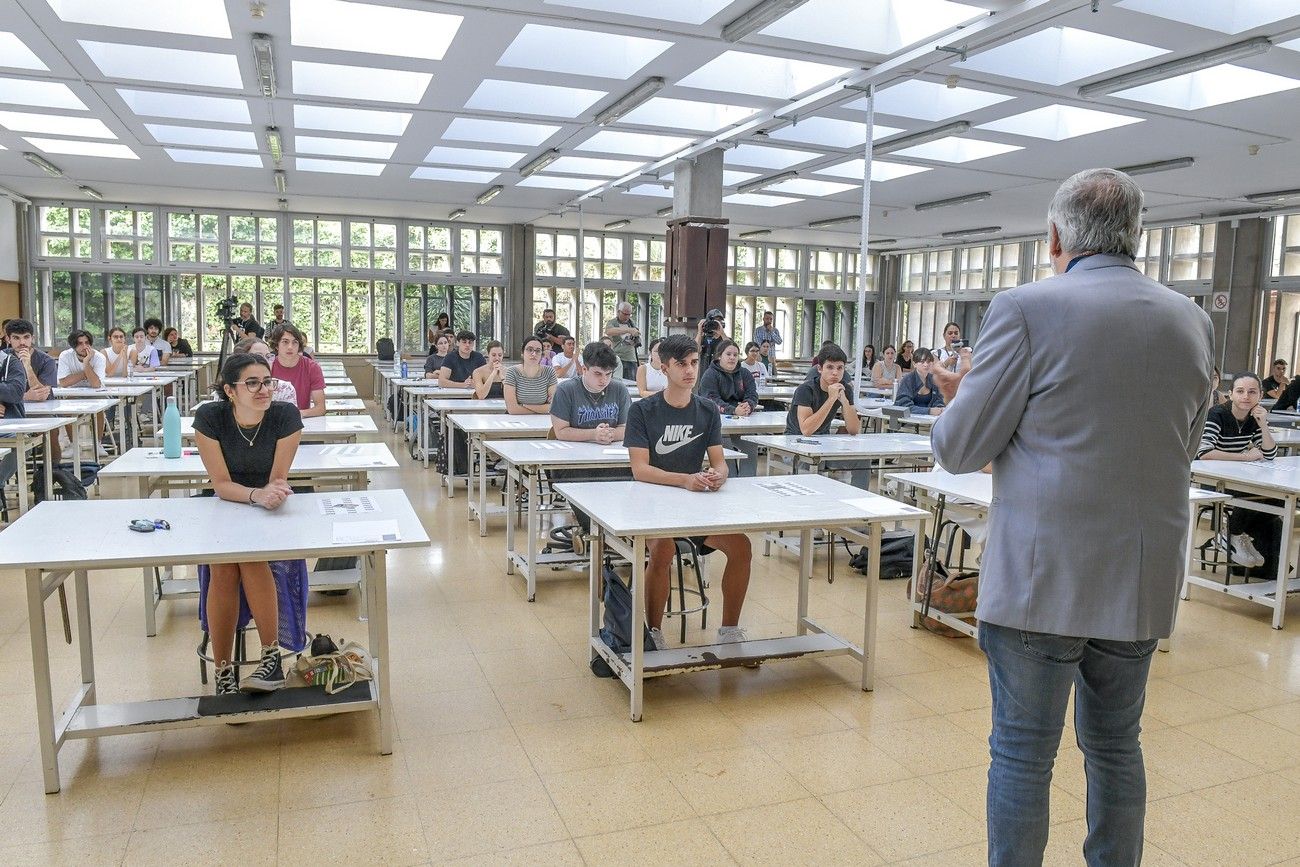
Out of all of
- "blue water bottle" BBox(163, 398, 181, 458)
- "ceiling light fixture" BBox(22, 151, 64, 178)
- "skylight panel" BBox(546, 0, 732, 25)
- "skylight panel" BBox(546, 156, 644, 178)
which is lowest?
"blue water bottle" BBox(163, 398, 181, 458)

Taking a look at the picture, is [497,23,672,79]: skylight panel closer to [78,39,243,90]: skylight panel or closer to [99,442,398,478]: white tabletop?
[78,39,243,90]: skylight panel

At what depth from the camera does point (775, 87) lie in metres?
7.22

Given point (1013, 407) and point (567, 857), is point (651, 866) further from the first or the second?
point (1013, 407)

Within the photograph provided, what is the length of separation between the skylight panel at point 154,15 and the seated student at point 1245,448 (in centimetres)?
647

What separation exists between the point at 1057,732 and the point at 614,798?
129 cm

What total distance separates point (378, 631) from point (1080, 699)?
6.28 feet

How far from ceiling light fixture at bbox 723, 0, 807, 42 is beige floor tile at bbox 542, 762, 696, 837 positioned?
436 cm

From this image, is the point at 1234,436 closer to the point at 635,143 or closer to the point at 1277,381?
the point at 635,143

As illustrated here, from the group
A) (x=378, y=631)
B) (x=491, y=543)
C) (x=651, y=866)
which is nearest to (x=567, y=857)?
(x=651, y=866)

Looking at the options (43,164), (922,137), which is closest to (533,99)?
(922,137)

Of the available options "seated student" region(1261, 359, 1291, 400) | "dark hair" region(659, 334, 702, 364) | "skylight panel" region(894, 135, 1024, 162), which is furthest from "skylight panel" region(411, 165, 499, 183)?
"seated student" region(1261, 359, 1291, 400)

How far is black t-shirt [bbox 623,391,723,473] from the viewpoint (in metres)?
3.71

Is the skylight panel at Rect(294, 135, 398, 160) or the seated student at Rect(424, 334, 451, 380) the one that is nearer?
the skylight panel at Rect(294, 135, 398, 160)

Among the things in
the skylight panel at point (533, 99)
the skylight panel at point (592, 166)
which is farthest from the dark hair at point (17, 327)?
the skylight panel at point (592, 166)
